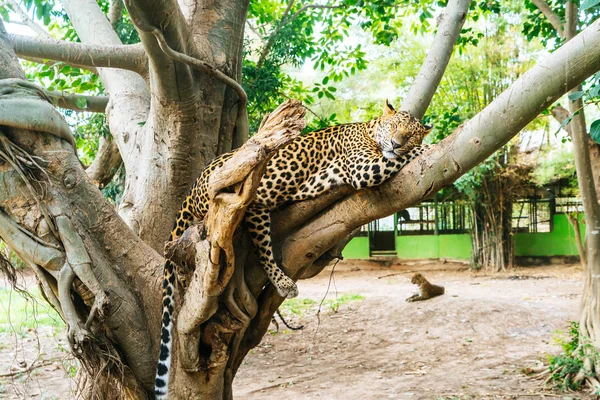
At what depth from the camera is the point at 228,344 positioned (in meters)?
4.16

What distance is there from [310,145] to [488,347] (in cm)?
655

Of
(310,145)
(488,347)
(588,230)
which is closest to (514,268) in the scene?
(488,347)

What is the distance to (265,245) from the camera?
3.97m

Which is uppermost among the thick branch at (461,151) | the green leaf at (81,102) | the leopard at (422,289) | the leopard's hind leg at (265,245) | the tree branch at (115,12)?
the tree branch at (115,12)

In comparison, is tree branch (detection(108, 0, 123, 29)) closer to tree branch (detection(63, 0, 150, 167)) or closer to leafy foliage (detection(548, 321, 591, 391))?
tree branch (detection(63, 0, 150, 167))

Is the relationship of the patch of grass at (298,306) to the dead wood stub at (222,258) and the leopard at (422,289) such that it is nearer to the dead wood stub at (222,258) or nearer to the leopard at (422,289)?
the leopard at (422,289)

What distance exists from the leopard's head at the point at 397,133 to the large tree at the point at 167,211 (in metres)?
0.50

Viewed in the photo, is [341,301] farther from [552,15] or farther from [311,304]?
[552,15]

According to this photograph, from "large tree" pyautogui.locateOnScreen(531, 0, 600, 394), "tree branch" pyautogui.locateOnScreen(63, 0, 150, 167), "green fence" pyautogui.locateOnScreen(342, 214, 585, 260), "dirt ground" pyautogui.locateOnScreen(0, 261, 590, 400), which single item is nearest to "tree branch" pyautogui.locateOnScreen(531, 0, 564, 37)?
"large tree" pyautogui.locateOnScreen(531, 0, 600, 394)

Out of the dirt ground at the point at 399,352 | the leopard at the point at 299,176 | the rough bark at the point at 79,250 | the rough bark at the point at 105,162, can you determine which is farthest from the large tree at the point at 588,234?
the rough bark at the point at 105,162

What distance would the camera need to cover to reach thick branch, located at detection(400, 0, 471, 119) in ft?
17.0

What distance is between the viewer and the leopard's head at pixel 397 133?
13.4ft

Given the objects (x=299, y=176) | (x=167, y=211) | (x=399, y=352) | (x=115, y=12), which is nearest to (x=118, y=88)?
(x=167, y=211)

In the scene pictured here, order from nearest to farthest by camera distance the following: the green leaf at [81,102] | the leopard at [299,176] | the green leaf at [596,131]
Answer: the green leaf at [596,131]
the leopard at [299,176]
the green leaf at [81,102]
